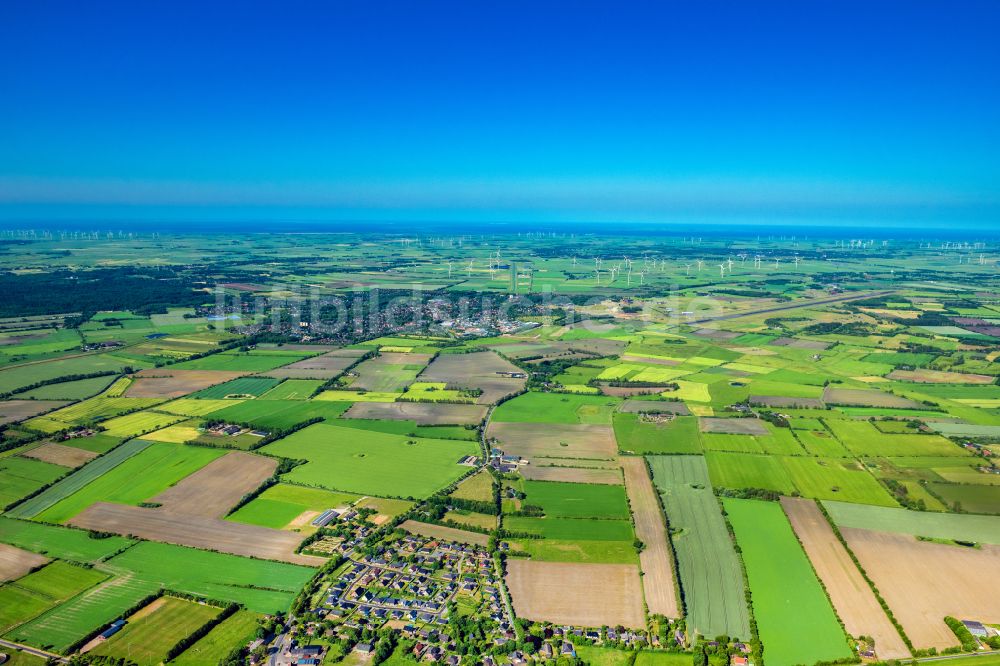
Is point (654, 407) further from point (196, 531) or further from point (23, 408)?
point (23, 408)

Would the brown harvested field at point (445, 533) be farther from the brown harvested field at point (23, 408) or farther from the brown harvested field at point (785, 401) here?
the brown harvested field at point (23, 408)

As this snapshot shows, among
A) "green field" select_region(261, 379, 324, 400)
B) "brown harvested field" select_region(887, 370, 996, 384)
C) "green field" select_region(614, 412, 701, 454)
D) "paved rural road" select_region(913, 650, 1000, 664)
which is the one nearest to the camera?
"paved rural road" select_region(913, 650, 1000, 664)

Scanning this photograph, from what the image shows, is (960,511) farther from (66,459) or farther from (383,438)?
(66,459)

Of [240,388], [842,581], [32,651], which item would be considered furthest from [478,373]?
[32,651]

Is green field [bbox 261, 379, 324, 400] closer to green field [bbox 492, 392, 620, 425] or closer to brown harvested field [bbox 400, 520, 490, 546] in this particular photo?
green field [bbox 492, 392, 620, 425]

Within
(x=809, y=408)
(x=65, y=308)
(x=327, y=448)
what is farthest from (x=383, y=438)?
(x=65, y=308)

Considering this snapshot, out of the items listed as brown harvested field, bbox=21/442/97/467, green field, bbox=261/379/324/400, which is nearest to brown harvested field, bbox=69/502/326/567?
brown harvested field, bbox=21/442/97/467
